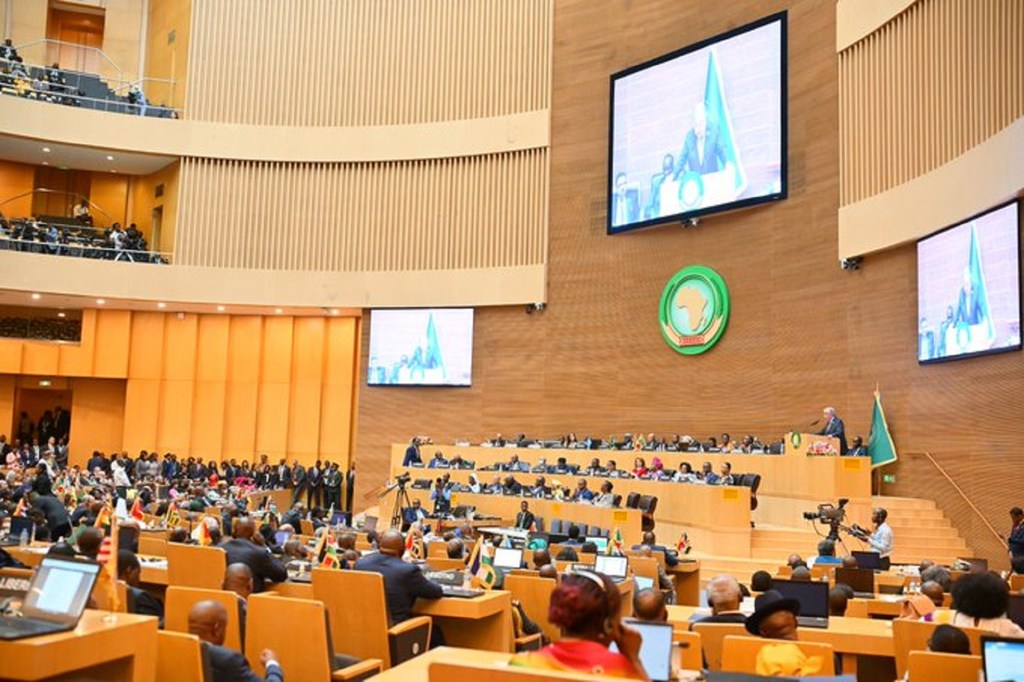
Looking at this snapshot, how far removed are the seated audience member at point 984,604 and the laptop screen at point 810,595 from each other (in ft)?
4.67

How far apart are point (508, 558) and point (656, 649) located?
4.94 m

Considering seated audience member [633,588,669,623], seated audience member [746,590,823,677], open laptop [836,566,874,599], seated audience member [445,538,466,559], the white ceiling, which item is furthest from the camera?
the white ceiling

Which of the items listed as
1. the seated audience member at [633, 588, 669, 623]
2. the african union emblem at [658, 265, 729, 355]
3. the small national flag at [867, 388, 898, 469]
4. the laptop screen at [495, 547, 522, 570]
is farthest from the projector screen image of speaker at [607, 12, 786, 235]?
Answer: the seated audience member at [633, 588, 669, 623]

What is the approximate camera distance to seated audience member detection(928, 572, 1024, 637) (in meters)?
5.00

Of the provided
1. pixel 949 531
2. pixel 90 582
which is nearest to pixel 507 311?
pixel 949 531

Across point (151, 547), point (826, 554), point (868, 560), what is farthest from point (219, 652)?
point (868, 560)

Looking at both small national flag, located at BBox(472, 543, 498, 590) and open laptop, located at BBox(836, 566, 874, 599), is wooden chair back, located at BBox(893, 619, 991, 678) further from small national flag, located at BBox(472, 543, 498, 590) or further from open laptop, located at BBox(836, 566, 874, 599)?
open laptop, located at BBox(836, 566, 874, 599)

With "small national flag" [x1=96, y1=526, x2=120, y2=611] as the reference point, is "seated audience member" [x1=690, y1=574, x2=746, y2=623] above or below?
below

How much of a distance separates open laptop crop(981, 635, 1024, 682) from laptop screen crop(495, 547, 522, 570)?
222 inches

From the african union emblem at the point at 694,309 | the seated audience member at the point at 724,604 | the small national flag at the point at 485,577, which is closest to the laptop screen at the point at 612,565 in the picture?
the small national flag at the point at 485,577

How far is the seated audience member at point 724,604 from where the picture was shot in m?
5.61

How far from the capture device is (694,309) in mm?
21453

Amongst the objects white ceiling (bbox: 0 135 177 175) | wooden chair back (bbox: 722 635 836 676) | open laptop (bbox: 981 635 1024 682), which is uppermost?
white ceiling (bbox: 0 135 177 175)

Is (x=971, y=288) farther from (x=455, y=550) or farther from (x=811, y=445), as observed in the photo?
(x=455, y=550)
